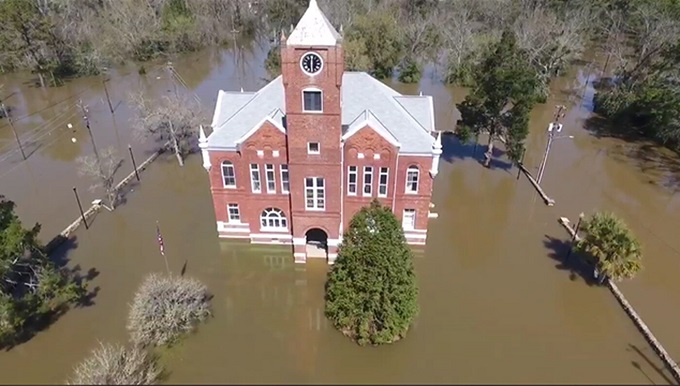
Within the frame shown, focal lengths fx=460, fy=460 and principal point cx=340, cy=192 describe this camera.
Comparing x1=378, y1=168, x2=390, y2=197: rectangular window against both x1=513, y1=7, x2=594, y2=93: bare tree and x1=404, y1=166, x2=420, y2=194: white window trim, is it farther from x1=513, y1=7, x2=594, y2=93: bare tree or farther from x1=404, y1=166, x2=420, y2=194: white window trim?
x1=513, y1=7, x2=594, y2=93: bare tree

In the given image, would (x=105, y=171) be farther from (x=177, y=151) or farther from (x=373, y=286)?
(x=373, y=286)

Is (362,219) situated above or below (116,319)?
above

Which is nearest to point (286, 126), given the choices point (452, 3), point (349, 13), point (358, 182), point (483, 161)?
point (358, 182)

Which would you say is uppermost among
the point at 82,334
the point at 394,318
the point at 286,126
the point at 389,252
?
the point at 286,126

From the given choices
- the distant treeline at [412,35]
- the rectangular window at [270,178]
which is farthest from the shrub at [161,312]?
the distant treeline at [412,35]

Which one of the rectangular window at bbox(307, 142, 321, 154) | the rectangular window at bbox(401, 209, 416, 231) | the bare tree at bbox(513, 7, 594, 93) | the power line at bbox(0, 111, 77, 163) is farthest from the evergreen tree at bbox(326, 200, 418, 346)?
the bare tree at bbox(513, 7, 594, 93)

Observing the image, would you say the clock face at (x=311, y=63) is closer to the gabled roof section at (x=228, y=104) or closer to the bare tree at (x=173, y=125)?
the gabled roof section at (x=228, y=104)

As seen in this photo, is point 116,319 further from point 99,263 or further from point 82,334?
point 99,263
